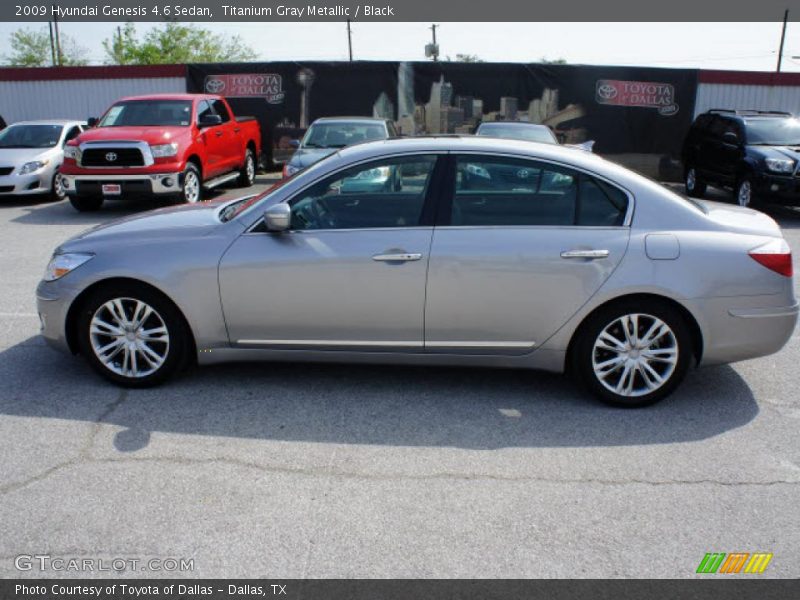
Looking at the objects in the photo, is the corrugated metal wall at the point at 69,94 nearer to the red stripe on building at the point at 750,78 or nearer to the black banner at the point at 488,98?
the black banner at the point at 488,98

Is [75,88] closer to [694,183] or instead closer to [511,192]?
[694,183]

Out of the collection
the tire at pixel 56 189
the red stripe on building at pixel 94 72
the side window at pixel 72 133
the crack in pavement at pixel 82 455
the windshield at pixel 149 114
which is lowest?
the crack in pavement at pixel 82 455

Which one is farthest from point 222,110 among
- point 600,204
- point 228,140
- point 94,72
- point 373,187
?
point 600,204

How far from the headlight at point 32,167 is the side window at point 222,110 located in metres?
3.20

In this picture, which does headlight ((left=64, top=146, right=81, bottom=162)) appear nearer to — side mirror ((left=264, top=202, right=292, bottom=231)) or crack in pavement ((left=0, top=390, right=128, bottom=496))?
crack in pavement ((left=0, top=390, right=128, bottom=496))

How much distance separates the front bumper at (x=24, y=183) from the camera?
42.8 feet

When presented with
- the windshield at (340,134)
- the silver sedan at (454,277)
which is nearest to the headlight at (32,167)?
the windshield at (340,134)

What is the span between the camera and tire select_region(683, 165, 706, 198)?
48.7 feet

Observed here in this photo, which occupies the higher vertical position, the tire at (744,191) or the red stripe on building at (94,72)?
the red stripe on building at (94,72)

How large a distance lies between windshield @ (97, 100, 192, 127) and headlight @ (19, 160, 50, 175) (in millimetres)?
1585

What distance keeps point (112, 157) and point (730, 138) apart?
10592 millimetres

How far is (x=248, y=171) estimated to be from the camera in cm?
1525

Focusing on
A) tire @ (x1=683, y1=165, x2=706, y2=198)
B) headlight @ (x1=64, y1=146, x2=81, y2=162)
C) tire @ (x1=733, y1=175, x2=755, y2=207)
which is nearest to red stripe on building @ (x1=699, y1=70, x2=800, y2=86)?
tire @ (x1=683, y1=165, x2=706, y2=198)
